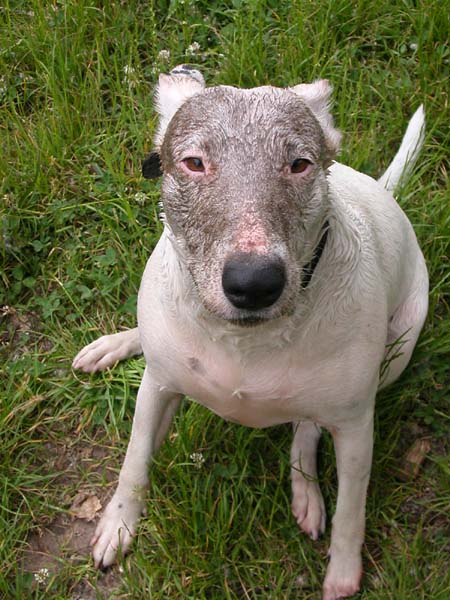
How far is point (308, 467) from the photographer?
404cm

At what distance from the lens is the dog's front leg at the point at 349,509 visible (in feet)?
11.1

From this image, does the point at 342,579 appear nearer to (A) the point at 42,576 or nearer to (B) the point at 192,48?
(A) the point at 42,576

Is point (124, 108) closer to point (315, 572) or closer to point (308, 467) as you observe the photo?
point (308, 467)

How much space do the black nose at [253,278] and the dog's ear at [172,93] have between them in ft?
2.55

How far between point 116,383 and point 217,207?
201cm

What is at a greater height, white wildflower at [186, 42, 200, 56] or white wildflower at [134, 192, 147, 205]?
white wildflower at [186, 42, 200, 56]

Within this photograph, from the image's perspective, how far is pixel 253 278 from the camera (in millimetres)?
2486

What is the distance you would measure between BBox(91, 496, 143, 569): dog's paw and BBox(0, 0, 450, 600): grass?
0.07 m

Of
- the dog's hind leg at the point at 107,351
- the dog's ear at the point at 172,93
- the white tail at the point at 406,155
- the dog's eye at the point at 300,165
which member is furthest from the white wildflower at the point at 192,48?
the dog's eye at the point at 300,165

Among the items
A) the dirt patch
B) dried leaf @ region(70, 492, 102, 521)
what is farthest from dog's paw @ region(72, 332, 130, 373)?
dried leaf @ region(70, 492, 102, 521)

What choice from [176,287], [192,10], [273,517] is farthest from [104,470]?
[192,10]

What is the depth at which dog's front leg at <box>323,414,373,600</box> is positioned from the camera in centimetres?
338

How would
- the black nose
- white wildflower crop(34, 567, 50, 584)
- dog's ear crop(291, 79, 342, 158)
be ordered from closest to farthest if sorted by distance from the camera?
the black nose → dog's ear crop(291, 79, 342, 158) → white wildflower crop(34, 567, 50, 584)

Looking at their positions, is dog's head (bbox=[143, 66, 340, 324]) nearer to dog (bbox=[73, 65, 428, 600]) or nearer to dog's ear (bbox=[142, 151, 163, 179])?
dog (bbox=[73, 65, 428, 600])
